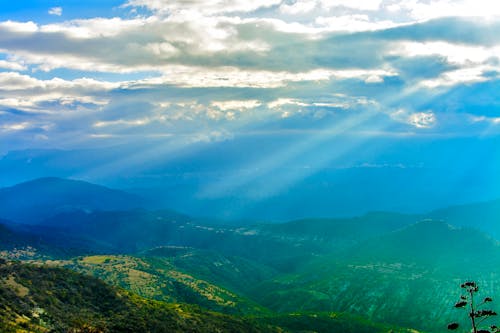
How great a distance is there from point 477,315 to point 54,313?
115042 mm

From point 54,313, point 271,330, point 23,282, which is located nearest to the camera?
point 54,313

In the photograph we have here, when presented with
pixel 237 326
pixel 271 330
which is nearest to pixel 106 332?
pixel 237 326

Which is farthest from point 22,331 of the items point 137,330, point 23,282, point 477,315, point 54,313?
point 477,315

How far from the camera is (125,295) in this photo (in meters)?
163

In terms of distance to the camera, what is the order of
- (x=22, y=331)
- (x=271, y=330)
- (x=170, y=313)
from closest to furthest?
(x=22, y=331) → (x=170, y=313) → (x=271, y=330)

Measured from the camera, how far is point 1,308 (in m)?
110

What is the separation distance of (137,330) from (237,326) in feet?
186

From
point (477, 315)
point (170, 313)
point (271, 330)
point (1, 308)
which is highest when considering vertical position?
point (477, 315)

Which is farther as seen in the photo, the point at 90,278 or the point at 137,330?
the point at 90,278

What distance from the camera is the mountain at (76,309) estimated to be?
113062 millimetres

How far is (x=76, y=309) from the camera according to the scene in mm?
135000

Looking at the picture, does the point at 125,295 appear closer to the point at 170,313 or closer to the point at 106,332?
the point at 170,313

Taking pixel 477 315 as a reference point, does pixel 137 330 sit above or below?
below

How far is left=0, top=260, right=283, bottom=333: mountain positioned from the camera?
371ft
